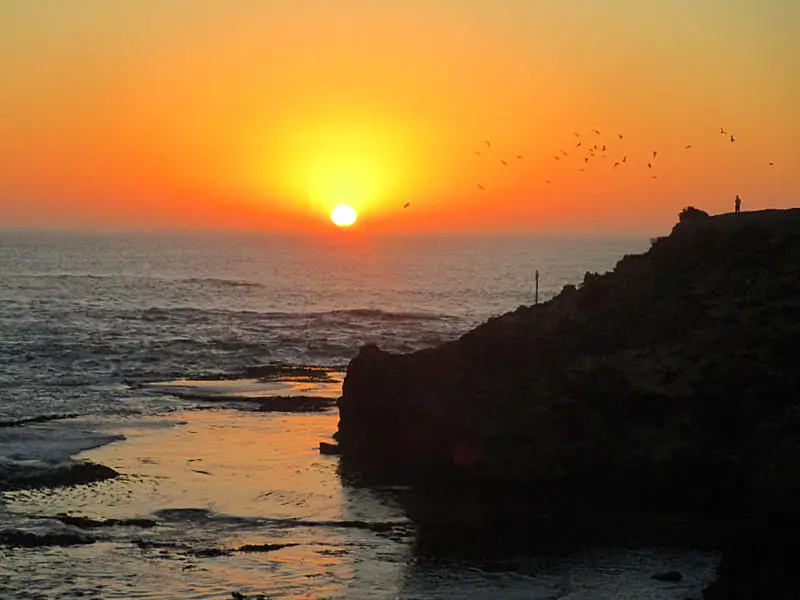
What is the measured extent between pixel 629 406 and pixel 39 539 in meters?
10.7

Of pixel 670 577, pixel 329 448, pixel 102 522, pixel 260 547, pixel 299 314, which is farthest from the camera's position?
pixel 299 314

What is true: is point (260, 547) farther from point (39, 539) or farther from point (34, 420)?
point (34, 420)

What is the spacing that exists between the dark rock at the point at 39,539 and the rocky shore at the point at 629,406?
583 cm

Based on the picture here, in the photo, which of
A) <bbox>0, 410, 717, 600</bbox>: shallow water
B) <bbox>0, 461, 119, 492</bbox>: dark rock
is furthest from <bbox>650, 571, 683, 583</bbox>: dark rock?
<bbox>0, 461, 119, 492</bbox>: dark rock

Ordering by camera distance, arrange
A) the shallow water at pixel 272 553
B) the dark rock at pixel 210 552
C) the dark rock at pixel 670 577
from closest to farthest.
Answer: the shallow water at pixel 272 553, the dark rock at pixel 670 577, the dark rock at pixel 210 552

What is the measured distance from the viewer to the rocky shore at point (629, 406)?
18891mm

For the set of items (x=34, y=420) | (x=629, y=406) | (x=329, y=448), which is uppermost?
(x=629, y=406)

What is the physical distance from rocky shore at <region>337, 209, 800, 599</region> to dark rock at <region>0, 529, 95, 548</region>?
5.83m

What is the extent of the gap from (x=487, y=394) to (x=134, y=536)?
24.6ft

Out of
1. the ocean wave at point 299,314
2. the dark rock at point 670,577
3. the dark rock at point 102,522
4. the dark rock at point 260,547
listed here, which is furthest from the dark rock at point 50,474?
the ocean wave at point 299,314

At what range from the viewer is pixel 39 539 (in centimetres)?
1748

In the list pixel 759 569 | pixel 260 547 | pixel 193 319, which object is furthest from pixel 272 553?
pixel 193 319

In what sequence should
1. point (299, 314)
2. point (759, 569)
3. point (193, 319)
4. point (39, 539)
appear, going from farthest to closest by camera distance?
point (299, 314)
point (193, 319)
point (39, 539)
point (759, 569)

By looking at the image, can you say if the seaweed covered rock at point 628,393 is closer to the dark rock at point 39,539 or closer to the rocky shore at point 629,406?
the rocky shore at point 629,406
